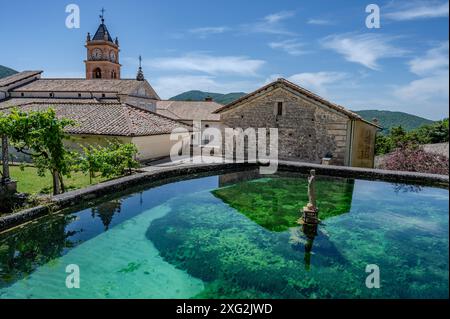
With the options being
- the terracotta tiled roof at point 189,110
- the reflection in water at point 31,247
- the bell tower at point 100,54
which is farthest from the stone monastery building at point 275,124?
the bell tower at point 100,54

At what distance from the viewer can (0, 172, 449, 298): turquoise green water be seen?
18.6ft

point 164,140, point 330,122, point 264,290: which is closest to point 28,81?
point 164,140

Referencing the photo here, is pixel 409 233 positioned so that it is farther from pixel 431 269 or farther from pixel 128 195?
pixel 128 195

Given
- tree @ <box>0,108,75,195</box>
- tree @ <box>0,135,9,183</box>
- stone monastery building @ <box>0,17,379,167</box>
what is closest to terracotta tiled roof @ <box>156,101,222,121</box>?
stone monastery building @ <box>0,17,379,167</box>

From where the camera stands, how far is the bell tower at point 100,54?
1706 inches

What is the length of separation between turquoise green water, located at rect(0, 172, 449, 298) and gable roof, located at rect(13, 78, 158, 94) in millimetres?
26189

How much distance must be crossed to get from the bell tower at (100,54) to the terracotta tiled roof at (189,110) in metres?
9.04

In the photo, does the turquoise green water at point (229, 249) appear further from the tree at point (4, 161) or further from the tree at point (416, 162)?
the tree at point (416, 162)

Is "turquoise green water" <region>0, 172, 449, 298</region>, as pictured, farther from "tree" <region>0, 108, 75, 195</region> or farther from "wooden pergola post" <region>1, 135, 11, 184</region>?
"wooden pergola post" <region>1, 135, 11, 184</region>

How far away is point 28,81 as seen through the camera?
38438mm

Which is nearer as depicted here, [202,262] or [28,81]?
[202,262]

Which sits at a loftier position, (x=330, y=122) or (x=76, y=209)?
(x=330, y=122)

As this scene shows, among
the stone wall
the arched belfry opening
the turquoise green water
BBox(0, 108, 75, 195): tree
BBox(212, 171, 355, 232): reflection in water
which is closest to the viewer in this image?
the turquoise green water

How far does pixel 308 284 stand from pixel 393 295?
1488 millimetres
